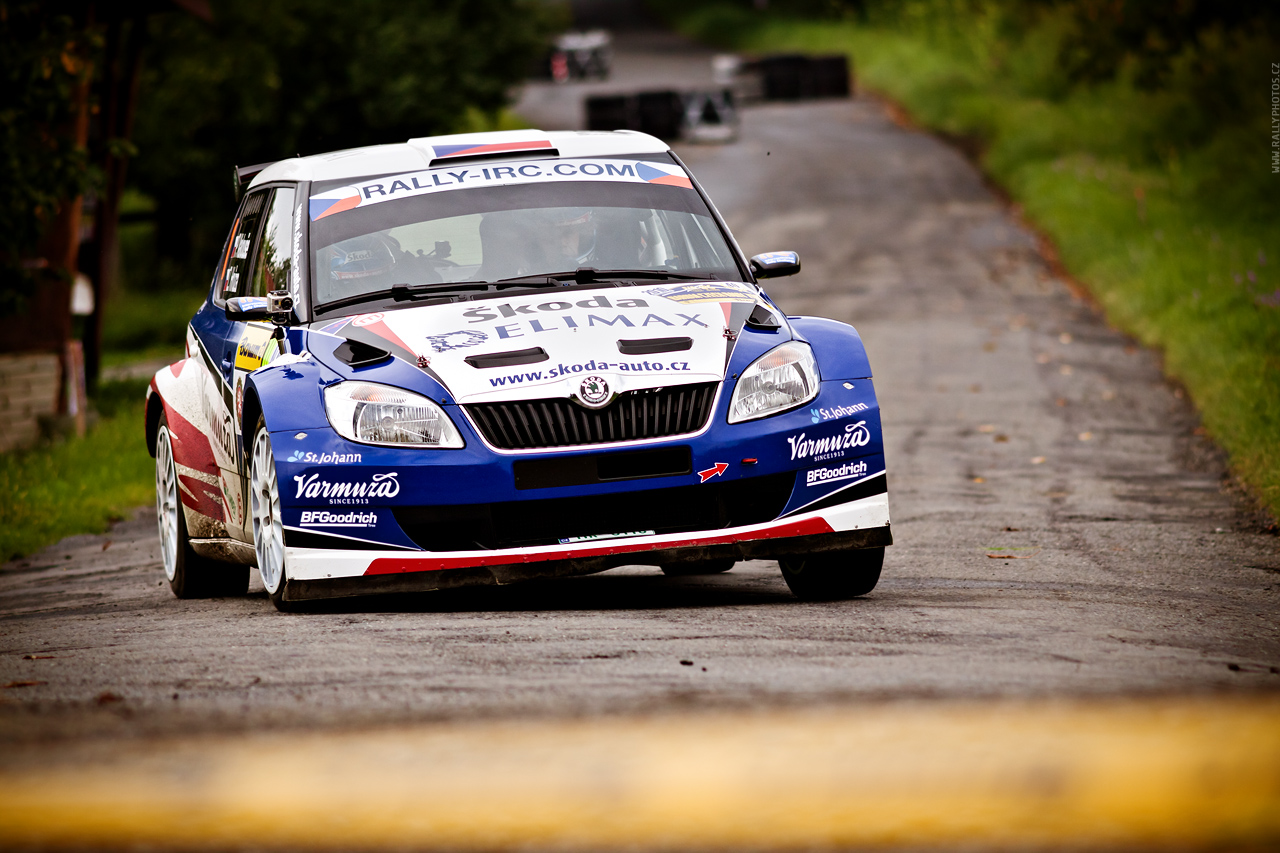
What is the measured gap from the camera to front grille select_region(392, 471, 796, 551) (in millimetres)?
6707

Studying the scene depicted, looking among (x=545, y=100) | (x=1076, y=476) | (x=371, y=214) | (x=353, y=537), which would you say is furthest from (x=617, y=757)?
(x=545, y=100)

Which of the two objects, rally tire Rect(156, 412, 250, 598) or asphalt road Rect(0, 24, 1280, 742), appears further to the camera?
rally tire Rect(156, 412, 250, 598)

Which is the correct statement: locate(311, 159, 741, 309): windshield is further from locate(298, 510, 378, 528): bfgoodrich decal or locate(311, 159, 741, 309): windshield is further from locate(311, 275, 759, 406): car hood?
locate(298, 510, 378, 528): bfgoodrich decal

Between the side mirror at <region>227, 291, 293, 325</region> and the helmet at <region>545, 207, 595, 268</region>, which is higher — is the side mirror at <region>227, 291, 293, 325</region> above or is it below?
below

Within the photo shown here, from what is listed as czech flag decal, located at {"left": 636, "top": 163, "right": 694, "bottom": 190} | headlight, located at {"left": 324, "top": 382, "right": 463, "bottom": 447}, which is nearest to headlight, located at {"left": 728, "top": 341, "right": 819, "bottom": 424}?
headlight, located at {"left": 324, "top": 382, "right": 463, "bottom": 447}

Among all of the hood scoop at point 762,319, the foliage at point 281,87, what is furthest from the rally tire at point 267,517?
the foliage at point 281,87

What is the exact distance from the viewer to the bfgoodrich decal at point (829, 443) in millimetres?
6969

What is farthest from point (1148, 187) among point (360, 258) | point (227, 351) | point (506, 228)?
point (227, 351)

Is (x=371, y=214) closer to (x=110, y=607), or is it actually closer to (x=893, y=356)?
(x=110, y=607)

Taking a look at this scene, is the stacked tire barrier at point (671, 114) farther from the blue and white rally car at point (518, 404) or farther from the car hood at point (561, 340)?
the car hood at point (561, 340)

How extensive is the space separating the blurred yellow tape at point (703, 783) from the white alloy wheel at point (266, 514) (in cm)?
253

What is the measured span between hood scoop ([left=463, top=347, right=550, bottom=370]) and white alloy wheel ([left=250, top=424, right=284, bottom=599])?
85 cm

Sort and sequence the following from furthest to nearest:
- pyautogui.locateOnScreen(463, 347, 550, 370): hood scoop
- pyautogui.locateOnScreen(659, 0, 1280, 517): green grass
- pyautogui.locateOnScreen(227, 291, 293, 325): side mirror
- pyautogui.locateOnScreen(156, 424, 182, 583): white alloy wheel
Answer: pyautogui.locateOnScreen(659, 0, 1280, 517): green grass, pyautogui.locateOnScreen(156, 424, 182, 583): white alloy wheel, pyautogui.locateOnScreen(227, 291, 293, 325): side mirror, pyautogui.locateOnScreen(463, 347, 550, 370): hood scoop

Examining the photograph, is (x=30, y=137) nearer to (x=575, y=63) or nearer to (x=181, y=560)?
(x=181, y=560)
